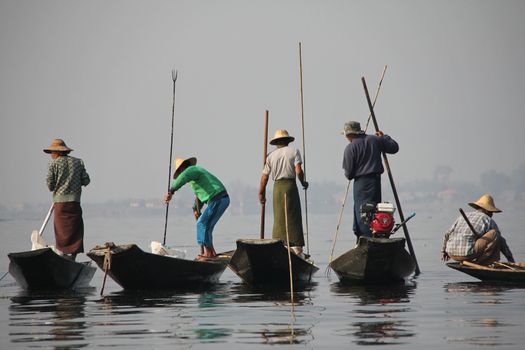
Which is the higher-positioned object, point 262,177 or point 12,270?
point 262,177

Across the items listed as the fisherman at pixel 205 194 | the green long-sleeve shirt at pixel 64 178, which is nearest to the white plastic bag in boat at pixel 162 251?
the fisherman at pixel 205 194

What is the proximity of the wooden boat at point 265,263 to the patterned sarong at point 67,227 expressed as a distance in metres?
2.47

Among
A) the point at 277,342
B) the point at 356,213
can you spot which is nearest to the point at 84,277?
the point at 356,213

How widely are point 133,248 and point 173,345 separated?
205 inches

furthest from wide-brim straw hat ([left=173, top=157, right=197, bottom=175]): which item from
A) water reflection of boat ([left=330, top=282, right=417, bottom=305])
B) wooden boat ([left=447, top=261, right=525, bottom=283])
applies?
wooden boat ([left=447, top=261, right=525, bottom=283])

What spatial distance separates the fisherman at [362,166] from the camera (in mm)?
19109

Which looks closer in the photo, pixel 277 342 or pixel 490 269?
pixel 277 342

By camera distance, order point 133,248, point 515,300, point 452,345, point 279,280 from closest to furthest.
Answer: point 452,345, point 515,300, point 133,248, point 279,280

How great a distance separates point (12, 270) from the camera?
59.8 ft

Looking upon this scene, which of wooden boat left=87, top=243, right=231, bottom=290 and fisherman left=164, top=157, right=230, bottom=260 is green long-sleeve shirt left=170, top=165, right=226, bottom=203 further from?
wooden boat left=87, top=243, right=231, bottom=290

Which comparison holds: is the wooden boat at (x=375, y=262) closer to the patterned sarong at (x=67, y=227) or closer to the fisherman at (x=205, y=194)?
the fisherman at (x=205, y=194)

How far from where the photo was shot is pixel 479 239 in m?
18.6

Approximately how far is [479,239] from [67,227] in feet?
20.5

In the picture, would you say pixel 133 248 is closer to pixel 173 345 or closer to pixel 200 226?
pixel 200 226
